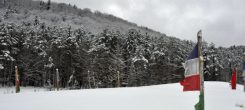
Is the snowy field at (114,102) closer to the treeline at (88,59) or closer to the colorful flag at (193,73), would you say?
the colorful flag at (193,73)

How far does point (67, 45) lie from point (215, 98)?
1863 inches

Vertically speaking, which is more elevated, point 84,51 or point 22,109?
point 84,51

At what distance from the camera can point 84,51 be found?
5706 centimetres

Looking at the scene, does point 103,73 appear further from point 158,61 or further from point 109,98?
point 109,98

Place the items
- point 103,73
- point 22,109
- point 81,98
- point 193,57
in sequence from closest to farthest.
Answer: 1. point 193,57
2. point 22,109
3. point 81,98
4. point 103,73

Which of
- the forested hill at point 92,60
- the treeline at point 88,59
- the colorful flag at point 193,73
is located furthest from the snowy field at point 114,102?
the forested hill at point 92,60

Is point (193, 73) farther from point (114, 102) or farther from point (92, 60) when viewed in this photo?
point (92, 60)

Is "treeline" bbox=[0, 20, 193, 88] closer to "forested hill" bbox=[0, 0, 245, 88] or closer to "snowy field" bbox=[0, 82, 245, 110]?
"forested hill" bbox=[0, 0, 245, 88]

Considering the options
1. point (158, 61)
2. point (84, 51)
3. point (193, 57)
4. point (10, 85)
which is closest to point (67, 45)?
point (84, 51)

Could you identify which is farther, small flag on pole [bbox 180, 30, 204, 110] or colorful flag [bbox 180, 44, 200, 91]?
colorful flag [bbox 180, 44, 200, 91]

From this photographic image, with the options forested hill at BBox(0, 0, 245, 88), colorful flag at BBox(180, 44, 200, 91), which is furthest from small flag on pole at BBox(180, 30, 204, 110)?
forested hill at BBox(0, 0, 245, 88)

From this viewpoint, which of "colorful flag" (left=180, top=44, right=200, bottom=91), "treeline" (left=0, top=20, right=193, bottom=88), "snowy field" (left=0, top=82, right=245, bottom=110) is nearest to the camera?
"colorful flag" (left=180, top=44, right=200, bottom=91)

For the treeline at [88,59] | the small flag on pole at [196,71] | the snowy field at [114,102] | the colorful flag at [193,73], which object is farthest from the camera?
the treeline at [88,59]

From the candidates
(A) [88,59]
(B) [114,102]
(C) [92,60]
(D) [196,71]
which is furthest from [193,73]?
(A) [88,59]
